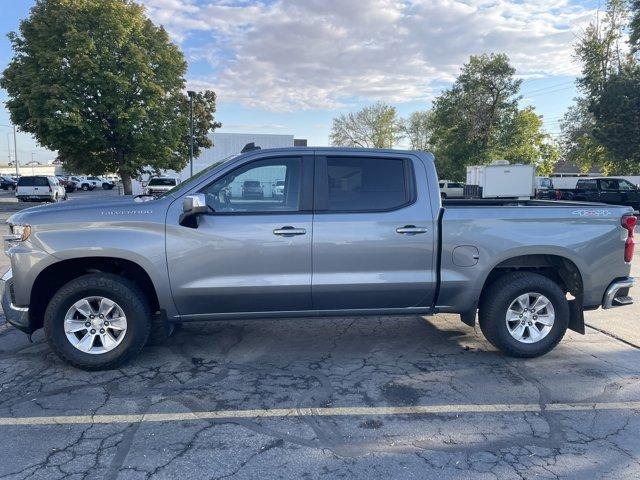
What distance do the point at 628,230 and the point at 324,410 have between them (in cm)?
342

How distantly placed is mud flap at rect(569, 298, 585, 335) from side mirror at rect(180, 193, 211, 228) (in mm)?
3742

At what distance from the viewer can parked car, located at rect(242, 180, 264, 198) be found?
4.27 m

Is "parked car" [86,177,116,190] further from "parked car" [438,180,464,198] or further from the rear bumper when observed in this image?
the rear bumper

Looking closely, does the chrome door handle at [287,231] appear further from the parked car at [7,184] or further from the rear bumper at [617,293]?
the parked car at [7,184]

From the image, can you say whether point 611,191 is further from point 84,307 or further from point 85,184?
point 85,184

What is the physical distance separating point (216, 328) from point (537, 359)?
3544 mm

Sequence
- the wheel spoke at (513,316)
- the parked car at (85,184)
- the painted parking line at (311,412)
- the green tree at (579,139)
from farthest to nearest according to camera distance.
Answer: the parked car at (85,184) < the green tree at (579,139) < the wheel spoke at (513,316) < the painted parking line at (311,412)

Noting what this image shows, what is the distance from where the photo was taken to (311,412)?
353 cm

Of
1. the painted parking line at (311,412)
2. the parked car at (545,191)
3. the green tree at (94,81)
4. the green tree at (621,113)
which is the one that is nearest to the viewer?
the painted parking line at (311,412)

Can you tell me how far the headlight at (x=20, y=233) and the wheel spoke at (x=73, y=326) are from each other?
0.82 meters

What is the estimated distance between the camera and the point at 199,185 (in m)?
4.18

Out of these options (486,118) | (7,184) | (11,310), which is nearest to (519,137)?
(486,118)

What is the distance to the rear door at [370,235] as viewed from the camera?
4211 mm

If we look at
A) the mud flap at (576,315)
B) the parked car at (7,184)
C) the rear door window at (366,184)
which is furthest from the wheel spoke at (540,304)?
the parked car at (7,184)
